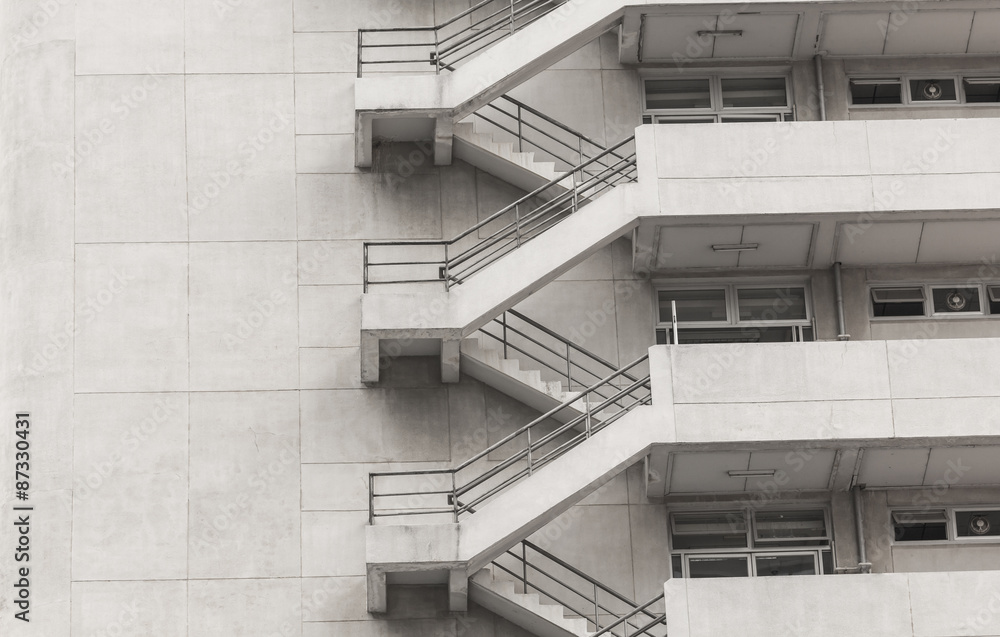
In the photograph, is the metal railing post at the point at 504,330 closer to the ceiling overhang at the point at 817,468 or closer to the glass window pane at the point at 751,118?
the ceiling overhang at the point at 817,468

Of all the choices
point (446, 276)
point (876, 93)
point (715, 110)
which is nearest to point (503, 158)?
point (446, 276)

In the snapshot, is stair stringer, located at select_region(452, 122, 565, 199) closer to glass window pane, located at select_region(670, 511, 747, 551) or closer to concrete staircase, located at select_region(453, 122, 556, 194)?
concrete staircase, located at select_region(453, 122, 556, 194)

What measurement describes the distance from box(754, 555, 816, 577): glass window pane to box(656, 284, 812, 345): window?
399cm

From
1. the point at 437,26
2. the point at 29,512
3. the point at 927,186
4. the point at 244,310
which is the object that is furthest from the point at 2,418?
the point at 927,186

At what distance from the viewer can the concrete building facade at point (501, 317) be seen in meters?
29.1

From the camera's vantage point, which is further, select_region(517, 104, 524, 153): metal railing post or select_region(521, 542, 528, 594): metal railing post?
select_region(517, 104, 524, 153): metal railing post

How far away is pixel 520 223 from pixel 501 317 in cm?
196

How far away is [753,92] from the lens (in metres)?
33.5

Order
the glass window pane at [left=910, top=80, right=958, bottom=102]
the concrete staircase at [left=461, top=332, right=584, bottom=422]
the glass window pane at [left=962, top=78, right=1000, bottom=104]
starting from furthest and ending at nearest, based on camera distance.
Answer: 1. the glass window pane at [left=962, top=78, right=1000, bottom=104]
2. the glass window pane at [left=910, top=80, right=958, bottom=102]
3. the concrete staircase at [left=461, top=332, right=584, bottom=422]

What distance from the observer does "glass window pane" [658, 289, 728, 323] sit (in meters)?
32.0

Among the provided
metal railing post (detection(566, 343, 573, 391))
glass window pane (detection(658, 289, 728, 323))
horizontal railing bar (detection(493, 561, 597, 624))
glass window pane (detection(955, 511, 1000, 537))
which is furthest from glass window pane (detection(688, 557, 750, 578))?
glass window pane (detection(658, 289, 728, 323))

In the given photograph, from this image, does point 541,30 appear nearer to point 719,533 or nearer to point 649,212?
point 649,212

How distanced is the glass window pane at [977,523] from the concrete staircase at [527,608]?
7124mm

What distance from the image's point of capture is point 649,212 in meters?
30.0
